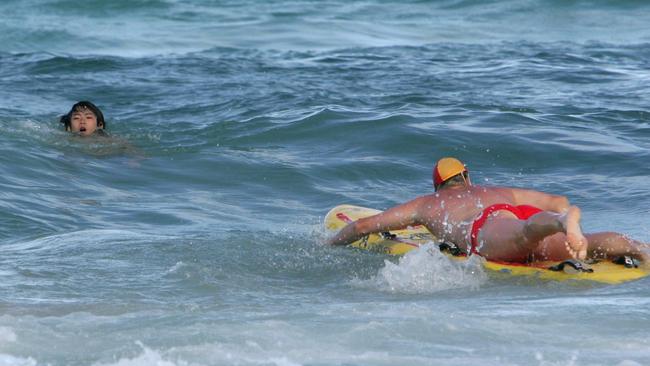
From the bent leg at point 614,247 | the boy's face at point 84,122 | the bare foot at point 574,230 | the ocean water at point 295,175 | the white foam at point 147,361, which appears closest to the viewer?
the white foam at point 147,361

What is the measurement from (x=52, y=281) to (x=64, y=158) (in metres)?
4.65

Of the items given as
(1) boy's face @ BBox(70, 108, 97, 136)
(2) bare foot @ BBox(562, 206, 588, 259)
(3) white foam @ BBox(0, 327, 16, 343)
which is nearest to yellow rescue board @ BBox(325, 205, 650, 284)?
(2) bare foot @ BBox(562, 206, 588, 259)

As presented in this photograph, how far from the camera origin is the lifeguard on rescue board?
22.4 ft

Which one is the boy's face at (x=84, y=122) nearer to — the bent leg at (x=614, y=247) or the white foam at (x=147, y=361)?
the bent leg at (x=614, y=247)

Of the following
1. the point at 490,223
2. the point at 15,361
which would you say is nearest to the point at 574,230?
the point at 490,223

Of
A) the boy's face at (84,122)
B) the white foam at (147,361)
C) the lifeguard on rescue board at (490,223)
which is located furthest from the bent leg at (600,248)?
the boy's face at (84,122)

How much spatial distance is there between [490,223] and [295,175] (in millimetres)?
4330

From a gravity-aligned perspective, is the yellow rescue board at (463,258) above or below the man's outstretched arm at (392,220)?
below

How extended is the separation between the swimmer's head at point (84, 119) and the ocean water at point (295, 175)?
212mm

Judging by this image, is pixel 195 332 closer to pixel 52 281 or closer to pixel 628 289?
pixel 52 281

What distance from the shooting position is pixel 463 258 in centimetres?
713

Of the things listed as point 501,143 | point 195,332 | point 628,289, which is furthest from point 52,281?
point 501,143

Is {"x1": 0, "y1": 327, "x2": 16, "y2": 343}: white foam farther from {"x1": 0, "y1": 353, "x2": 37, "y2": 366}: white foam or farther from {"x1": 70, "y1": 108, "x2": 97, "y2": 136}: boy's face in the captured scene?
{"x1": 70, "y1": 108, "x2": 97, "y2": 136}: boy's face

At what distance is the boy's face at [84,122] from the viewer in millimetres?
11734
